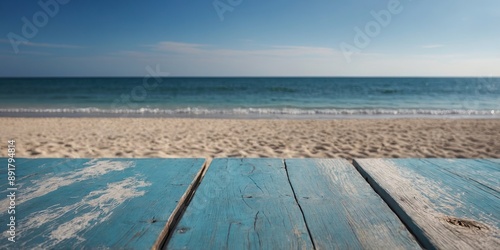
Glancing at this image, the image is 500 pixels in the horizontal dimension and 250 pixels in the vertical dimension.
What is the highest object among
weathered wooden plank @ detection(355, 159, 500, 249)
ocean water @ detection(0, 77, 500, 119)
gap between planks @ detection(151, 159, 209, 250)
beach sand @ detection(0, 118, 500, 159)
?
ocean water @ detection(0, 77, 500, 119)

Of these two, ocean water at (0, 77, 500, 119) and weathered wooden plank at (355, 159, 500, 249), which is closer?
weathered wooden plank at (355, 159, 500, 249)

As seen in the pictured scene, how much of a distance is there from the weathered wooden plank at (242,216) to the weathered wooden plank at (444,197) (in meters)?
0.32

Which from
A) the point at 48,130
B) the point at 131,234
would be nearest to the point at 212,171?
the point at 131,234

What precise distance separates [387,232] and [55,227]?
84cm

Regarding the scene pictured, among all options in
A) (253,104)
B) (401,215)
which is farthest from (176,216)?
(253,104)

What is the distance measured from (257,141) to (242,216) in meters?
6.25

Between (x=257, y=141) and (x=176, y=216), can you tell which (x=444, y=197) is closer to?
(x=176, y=216)

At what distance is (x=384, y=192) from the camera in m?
1.01

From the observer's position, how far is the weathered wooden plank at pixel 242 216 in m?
0.71

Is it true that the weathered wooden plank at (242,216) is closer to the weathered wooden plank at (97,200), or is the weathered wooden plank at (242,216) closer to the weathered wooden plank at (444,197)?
the weathered wooden plank at (97,200)

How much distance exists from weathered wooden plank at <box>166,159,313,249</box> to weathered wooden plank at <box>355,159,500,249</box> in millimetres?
317

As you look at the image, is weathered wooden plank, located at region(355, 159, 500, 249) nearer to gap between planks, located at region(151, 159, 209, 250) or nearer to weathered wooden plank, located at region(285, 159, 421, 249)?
weathered wooden plank, located at region(285, 159, 421, 249)

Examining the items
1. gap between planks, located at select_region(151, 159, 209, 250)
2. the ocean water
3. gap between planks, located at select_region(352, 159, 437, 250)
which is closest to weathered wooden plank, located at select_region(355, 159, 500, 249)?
gap between planks, located at select_region(352, 159, 437, 250)

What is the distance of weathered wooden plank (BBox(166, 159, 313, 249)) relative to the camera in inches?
27.8
